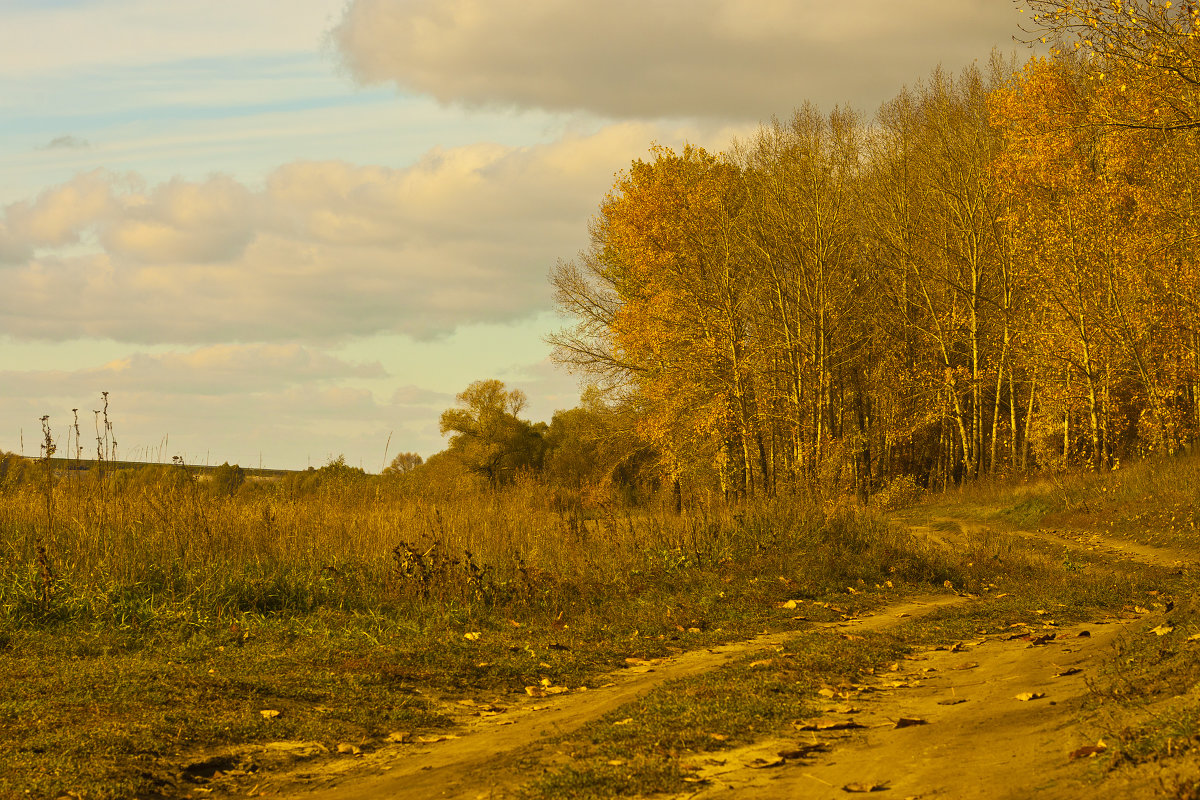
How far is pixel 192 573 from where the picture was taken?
38.5 feet

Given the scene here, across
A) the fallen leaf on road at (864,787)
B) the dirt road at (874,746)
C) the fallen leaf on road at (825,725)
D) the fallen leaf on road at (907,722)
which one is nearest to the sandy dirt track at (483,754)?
the dirt road at (874,746)

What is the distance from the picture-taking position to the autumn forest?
27.0 meters

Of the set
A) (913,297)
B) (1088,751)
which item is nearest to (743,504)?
(1088,751)

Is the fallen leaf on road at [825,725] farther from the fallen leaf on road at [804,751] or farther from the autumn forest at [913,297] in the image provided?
the autumn forest at [913,297]

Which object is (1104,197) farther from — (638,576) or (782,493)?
(638,576)

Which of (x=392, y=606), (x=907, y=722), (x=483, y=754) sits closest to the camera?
(x=483, y=754)

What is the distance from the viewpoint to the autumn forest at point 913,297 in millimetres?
27031

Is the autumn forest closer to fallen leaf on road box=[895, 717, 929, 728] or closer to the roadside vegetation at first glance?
the roadside vegetation

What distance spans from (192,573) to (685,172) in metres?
26.5

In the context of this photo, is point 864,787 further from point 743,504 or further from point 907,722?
point 743,504

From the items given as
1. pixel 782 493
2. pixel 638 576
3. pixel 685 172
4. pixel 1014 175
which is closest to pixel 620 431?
pixel 685 172

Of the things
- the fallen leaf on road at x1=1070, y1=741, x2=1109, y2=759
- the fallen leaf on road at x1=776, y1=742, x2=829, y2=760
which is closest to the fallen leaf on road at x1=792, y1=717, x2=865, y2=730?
the fallen leaf on road at x1=776, y1=742, x2=829, y2=760

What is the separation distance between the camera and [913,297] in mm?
36094

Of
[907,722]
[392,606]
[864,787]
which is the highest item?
[392,606]
